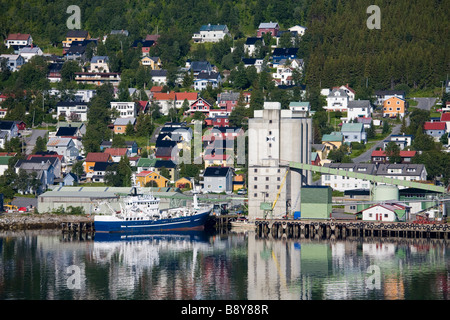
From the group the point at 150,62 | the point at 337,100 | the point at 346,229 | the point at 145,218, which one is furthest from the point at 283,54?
the point at 346,229

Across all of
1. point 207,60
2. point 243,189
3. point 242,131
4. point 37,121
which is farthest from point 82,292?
point 207,60

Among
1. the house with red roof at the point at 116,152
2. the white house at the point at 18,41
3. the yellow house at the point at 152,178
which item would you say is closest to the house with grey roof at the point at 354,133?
the yellow house at the point at 152,178

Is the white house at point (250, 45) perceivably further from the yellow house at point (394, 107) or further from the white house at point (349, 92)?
the yellow house at point (394, 107)

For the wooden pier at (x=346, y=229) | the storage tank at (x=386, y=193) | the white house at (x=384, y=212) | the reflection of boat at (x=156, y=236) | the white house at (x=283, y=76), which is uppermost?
the white house at (x=283, y=76)

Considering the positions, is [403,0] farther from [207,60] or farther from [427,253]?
[427,253]

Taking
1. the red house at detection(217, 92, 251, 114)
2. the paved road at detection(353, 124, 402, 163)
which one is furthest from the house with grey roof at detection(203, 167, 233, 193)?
the red house at detection(217, 92, 251, 114)
